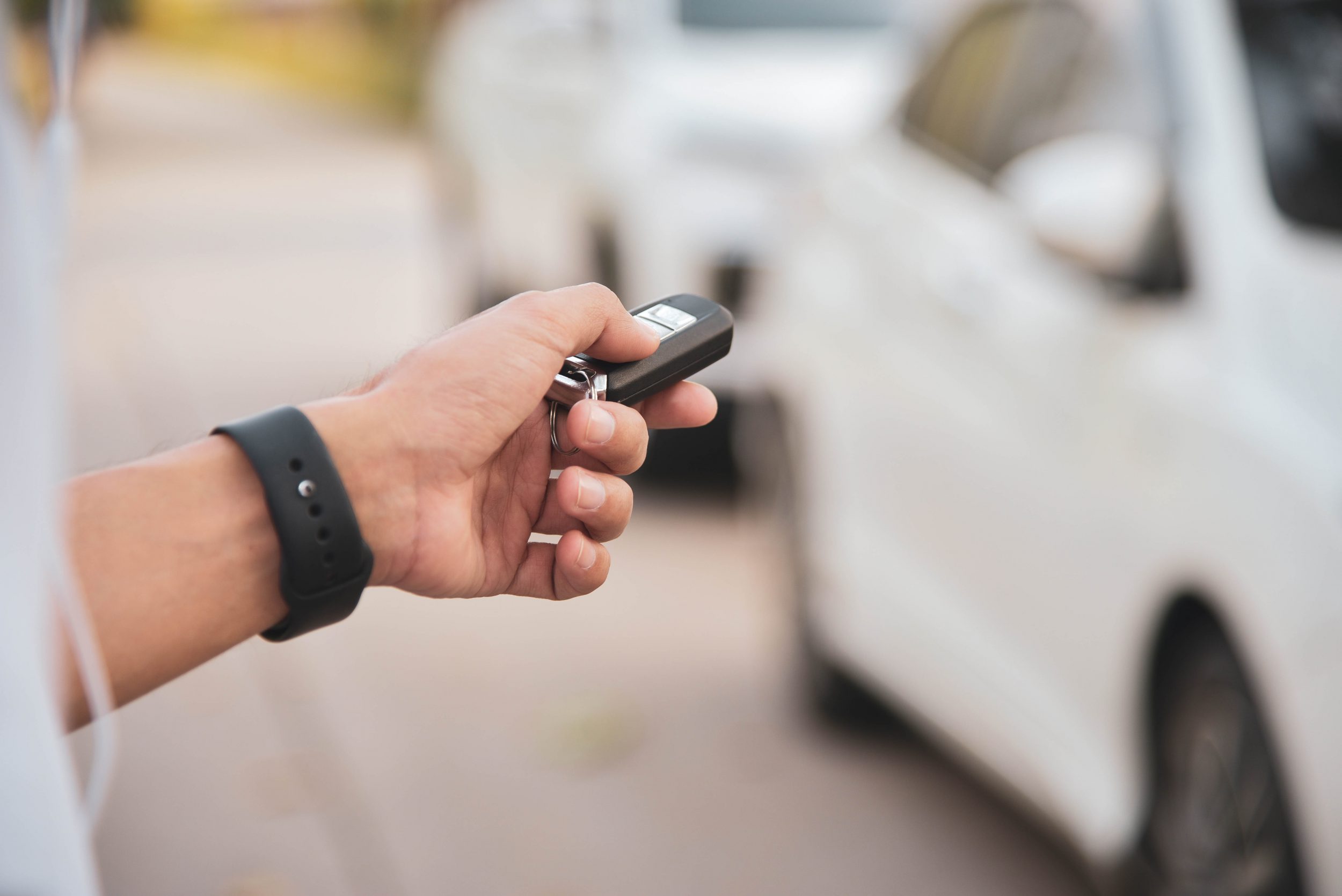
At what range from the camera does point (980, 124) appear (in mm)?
3439

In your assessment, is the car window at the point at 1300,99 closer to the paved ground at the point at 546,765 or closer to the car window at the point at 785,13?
the paved ground at the point at 546,765

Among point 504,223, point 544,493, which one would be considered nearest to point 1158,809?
point 544,493

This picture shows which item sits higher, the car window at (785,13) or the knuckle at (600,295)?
the knuckle at (600,295)

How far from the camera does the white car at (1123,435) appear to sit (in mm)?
2121

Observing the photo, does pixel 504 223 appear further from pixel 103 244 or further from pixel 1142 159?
pixel 103 244

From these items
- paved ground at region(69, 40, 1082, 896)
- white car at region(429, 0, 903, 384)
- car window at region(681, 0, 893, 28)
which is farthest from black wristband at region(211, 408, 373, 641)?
car window at region(681, 0, 893, 28)

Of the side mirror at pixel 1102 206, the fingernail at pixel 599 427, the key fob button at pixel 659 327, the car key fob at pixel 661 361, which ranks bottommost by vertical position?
the side mirror at pixel 1102 206

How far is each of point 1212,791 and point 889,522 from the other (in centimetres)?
121

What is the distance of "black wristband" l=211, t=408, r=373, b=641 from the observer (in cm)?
130

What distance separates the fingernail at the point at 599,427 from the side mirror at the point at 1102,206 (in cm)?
142

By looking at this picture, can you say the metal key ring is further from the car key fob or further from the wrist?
the wrist

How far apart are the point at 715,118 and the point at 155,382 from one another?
360 cm

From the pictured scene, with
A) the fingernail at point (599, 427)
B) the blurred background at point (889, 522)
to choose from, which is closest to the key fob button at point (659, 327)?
the fingernail at point (599, 427)

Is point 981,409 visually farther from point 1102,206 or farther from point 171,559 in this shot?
point 171,559
